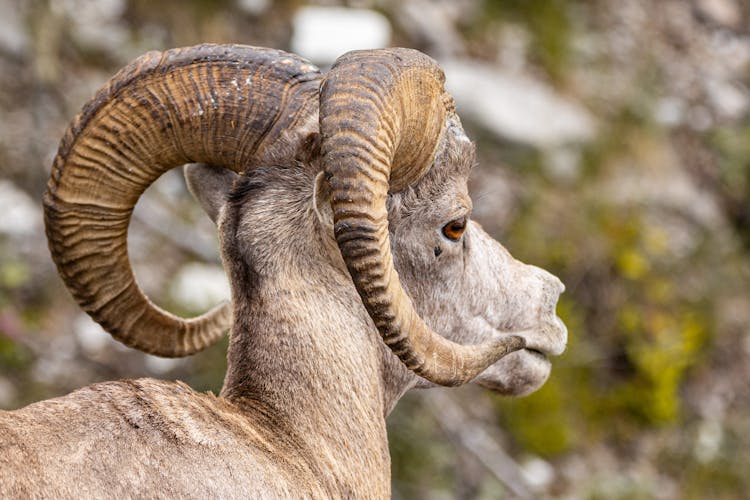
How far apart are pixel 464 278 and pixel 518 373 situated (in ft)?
2.01

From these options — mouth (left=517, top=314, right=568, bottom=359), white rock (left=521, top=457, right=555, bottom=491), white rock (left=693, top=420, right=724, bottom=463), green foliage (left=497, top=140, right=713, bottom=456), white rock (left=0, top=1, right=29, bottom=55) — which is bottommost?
white rock (left=693, top=420, right=724, bottom=463)

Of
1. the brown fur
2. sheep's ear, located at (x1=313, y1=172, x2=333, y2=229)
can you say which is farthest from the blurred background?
sheep's ear, located at (x1=313, y1=172, x2=333, y2=229)

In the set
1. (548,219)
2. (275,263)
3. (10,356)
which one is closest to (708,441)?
(548,219)

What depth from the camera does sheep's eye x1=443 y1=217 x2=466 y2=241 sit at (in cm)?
389

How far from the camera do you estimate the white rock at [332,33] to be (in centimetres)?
1087

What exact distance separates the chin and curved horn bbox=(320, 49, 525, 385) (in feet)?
3.02

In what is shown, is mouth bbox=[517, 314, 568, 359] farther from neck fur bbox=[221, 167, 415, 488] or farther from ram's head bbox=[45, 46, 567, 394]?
neck fur bbox=[221, 167, 415, 488]

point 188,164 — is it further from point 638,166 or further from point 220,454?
point 638,166

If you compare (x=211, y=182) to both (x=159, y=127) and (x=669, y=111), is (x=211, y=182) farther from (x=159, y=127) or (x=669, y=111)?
(x=669, y=111)

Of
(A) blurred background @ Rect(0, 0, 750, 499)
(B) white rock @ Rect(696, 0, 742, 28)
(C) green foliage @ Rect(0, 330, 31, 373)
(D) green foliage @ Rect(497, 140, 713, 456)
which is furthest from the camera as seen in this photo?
(B) white rock @ Rect(696, 0, 742, 28)

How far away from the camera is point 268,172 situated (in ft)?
11.8

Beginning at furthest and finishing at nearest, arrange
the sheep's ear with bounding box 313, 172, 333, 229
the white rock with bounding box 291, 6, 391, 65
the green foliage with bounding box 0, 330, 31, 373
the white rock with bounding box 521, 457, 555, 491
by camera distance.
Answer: the white rock with bounding box 291, 6, 391, 65
the white rock with bounding box 521, 457, 555, 491
the green foliage with bounding box 0, 330, 31, 373
the sheep's ear with bounding box 313, 172, 333, 229

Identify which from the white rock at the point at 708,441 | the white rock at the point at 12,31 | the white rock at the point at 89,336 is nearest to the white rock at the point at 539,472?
the white rock at the point at 708,441

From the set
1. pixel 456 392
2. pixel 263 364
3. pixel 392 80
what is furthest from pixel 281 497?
→ pixel 456 392
